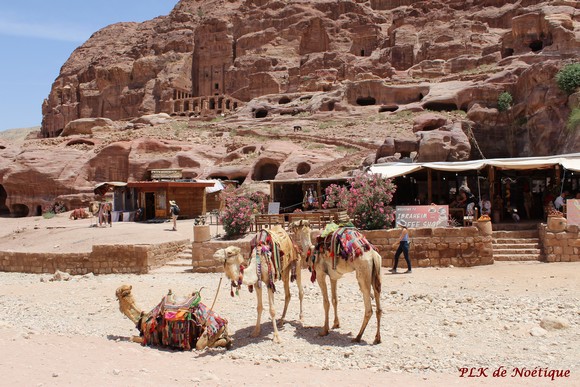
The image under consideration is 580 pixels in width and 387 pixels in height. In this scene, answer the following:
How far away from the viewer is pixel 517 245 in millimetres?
13750

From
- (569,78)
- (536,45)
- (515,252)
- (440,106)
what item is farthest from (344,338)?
(536,45)

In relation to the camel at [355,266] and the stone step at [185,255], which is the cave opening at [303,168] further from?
the camel at [355,266]

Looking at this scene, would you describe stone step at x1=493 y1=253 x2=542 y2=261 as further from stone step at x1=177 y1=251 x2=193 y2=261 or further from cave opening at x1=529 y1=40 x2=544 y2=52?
cave opening at x1=529 y1=40 x2=544 y2=52

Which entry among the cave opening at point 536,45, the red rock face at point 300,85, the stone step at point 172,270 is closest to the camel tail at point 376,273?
the stone step at point 172,270

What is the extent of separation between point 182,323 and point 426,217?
876 cm

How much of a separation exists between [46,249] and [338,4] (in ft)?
245

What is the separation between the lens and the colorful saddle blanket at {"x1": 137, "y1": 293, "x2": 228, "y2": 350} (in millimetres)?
7160

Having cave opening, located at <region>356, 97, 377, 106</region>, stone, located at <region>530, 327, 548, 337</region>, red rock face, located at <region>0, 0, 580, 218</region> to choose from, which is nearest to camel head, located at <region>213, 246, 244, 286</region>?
stone, located at <region>530, 327, 548, 337</region>

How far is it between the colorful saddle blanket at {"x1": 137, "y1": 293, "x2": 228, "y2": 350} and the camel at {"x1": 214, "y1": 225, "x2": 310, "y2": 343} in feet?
2.08

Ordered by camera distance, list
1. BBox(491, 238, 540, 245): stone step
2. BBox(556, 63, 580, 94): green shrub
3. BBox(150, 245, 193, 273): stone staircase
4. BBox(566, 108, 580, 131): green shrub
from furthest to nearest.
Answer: BBox(556, 63, 580, 94): green shrub < BBox(566, 108, 580, 131): green shrub < BBox(150, 245, 193, 273): stone staircase < BBox(491, 238, 540, 245): stone step

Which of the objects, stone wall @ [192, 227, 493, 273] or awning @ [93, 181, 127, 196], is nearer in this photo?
stone wall @ [192, 227, 493, 273]

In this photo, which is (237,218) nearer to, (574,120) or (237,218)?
(237,218)

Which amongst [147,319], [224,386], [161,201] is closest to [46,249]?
[161,201]

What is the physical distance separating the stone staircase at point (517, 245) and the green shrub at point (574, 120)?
8841mm
